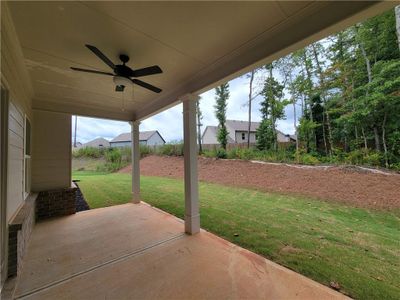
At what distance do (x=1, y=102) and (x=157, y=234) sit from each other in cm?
262

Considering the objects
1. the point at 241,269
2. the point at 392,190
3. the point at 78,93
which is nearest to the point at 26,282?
the point at 241,269

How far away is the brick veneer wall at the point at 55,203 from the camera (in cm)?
389

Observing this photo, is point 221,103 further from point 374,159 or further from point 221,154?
point 374,159

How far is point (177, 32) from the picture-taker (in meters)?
1.93

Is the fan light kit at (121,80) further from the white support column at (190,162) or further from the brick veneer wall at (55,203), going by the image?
the brick veneer wall at (55,203)

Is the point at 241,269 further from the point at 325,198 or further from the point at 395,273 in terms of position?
the point at 325,198

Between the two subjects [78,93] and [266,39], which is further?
[78,93]

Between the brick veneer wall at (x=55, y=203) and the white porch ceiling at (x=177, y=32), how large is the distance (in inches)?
97.2

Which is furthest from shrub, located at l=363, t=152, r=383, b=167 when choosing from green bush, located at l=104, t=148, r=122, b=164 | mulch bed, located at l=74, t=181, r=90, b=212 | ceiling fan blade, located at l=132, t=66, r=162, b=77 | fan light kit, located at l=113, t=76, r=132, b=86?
green bush, located at l=104, t=148, r=122, b=164

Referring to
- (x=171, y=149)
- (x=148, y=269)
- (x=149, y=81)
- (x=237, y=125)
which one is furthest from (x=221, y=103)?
(x=148, y=269)

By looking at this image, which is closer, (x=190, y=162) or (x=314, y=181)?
(x=190, y=162)

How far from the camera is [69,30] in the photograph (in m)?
1.89

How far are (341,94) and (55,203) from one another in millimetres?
11811

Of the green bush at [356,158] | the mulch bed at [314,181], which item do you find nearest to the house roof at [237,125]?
the mulch bed at [314,181]
